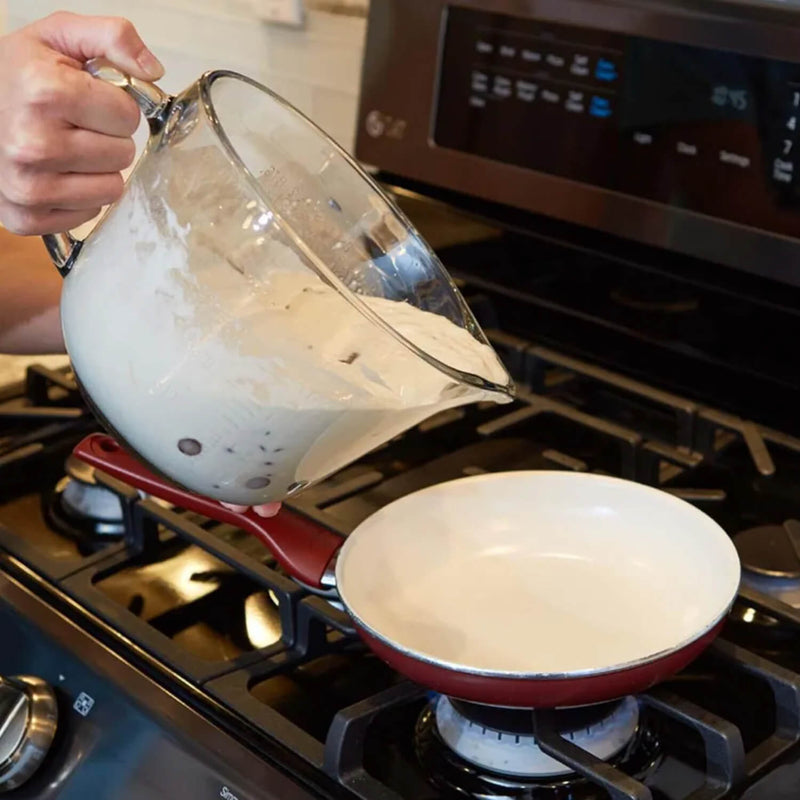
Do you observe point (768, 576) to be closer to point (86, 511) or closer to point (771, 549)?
point (771, 549)

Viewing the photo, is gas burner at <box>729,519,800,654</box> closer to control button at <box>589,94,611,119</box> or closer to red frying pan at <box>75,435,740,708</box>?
red frying pan at <box>75,435,740,708</box>

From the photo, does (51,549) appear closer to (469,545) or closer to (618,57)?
(469,545)

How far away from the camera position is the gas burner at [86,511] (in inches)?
30.4

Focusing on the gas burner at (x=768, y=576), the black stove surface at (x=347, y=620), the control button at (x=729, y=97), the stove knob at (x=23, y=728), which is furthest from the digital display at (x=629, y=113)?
the stove knob at (x=23, y=728)

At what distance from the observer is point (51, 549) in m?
0.75

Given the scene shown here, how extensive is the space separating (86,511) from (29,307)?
0.58 feet

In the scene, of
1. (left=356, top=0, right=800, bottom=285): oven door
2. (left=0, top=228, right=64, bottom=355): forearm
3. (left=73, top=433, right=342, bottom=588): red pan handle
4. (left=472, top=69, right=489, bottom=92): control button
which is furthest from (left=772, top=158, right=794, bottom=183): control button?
(left=0, top=228, right=64, bottom=355): forearm

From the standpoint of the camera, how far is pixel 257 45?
3.79 feet

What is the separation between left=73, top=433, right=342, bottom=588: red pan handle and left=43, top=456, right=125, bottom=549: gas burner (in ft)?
0.27

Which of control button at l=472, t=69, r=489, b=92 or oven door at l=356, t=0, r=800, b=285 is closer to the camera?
oven door at l=356, t=0, r=800, b=285

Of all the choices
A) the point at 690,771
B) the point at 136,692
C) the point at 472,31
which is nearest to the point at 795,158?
the point at 472,31

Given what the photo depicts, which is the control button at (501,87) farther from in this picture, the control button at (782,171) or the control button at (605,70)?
the control button at (782,171)

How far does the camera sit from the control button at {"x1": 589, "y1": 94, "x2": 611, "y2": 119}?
2.89ft

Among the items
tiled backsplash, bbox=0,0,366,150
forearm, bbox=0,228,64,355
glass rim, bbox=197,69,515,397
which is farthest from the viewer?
tiled backsplash, bbox=0,0,366,150
